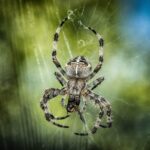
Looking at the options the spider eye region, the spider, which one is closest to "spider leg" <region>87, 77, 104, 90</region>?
the spider

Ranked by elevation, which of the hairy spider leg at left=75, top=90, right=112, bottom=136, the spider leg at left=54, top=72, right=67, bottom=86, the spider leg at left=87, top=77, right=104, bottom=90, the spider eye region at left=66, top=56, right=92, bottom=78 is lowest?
the hairy spider leg at left=75, top=90, right=112, bottom=136

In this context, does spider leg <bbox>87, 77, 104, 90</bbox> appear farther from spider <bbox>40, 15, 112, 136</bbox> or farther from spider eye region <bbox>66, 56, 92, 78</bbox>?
spider eye region <bbox>66, 56, 92, 78</bbox>

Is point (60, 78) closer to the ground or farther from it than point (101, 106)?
farther from it

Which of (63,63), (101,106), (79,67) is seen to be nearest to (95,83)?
(79,67)

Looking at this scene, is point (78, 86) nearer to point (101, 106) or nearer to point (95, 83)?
point (101, 106)

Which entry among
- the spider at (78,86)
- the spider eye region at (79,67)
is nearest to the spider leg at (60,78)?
the spider at (78,86)

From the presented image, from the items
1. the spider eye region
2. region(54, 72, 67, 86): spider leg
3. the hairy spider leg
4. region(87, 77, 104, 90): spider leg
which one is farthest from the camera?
the hairy spider leg
